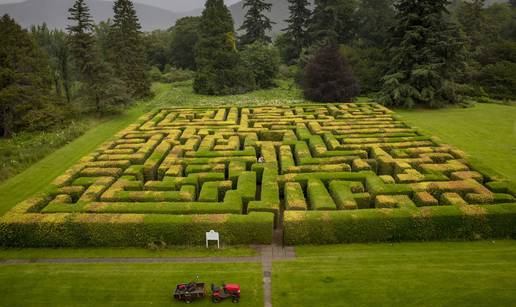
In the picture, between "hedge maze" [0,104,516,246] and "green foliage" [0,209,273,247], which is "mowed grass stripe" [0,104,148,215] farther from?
"green foliage" [0,209,273,247]

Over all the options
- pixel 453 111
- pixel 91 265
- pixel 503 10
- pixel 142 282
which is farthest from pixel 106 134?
pixel 503 10

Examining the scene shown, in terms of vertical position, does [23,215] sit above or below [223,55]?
below

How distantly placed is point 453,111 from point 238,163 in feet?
93.5

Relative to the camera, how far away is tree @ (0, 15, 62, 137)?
32031 mm

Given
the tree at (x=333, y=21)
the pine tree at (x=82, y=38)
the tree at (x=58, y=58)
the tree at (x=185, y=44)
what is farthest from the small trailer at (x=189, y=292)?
the tree at (x=185, y=44)

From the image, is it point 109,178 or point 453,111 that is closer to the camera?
point 109,178

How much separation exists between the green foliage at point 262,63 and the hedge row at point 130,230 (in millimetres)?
40520

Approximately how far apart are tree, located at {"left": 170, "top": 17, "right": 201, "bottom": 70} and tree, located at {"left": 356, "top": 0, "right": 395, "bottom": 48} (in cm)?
2938

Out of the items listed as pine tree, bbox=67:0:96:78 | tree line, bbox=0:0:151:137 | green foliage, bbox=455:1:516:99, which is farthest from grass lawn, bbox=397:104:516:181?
pine tree, bbox=67:0:96:78

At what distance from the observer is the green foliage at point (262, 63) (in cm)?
5425

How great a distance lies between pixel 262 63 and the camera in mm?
54125

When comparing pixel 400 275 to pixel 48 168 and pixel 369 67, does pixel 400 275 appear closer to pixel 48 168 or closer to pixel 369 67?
pixel 48 168

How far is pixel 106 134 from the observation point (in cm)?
3316

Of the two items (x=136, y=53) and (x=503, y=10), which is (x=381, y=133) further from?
(x=503, y=10)
